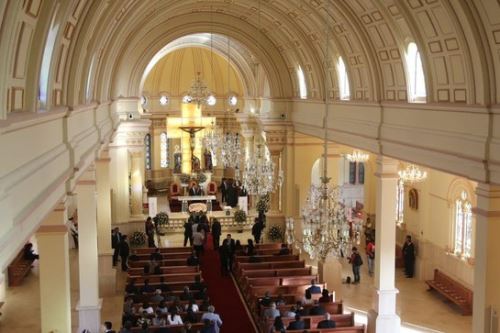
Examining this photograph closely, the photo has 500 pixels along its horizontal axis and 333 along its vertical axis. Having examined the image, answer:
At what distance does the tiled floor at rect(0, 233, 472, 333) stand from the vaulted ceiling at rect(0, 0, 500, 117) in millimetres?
6644

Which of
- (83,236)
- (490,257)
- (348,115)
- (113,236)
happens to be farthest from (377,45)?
(113,236)

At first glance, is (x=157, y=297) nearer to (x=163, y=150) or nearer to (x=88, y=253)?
(x=88, y=253)

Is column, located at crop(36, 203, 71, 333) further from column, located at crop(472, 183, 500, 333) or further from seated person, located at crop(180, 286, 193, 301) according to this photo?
column, located at crop(472, 183, 500, 333)

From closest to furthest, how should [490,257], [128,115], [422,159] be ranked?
[490,257]
[422,159]
[128,115]

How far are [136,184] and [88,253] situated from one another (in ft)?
34.6

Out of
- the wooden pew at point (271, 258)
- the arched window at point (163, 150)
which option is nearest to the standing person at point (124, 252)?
the wooden pew at point (271, 258)

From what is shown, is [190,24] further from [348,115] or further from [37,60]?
[37,60]

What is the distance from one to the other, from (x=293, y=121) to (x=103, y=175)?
8932mm

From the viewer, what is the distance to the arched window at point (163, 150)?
130 ft

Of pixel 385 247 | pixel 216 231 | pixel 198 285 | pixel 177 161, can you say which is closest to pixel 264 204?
pixel 216 231

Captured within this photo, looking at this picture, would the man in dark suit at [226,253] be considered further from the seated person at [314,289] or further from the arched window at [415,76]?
the arched window at [415,76]

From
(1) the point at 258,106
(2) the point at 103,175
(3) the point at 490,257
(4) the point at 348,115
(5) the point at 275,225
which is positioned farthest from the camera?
(1) the point at 258,106

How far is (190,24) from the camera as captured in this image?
2534 centimetres

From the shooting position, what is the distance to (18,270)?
2134 cm
